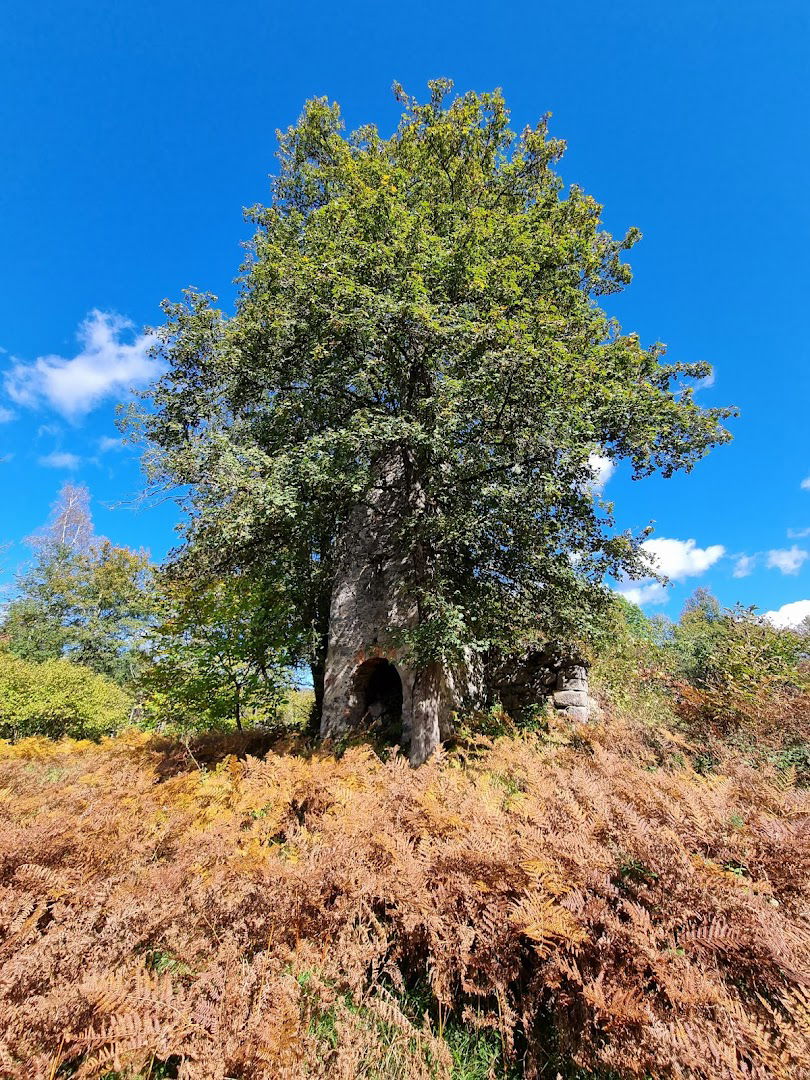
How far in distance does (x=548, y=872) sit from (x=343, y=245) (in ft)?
34.3

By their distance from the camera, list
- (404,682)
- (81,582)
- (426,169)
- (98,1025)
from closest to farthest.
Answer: (98,1025) < (404,682) < (426,169) < (81,582)

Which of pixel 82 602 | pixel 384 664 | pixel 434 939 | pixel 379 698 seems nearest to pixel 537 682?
pixel 384 664

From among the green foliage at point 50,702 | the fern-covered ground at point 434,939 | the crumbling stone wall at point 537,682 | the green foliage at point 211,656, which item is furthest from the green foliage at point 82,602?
the fern-covered ground at point 434,939

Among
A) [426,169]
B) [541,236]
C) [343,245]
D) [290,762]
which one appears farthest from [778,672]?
[426,169]

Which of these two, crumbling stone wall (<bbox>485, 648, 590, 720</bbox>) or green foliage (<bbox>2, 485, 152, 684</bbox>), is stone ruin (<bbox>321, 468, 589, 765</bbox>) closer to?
crumbling stone wall (<bbox>485, 648, 590, 720</bbox>)

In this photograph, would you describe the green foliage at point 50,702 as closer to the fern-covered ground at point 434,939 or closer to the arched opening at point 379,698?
the arched opening at point 379,698

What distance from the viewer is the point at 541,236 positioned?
9891 mm

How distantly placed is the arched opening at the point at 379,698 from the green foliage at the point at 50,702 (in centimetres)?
1167

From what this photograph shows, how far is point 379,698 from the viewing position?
12297mm

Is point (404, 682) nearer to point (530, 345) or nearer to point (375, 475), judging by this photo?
point (375, 475)

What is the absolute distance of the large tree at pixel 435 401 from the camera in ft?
26.5

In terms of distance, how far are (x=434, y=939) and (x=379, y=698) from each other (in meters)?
9.70

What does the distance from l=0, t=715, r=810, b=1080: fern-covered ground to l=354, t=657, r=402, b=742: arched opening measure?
7205 mm

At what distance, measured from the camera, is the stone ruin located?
424 inches
